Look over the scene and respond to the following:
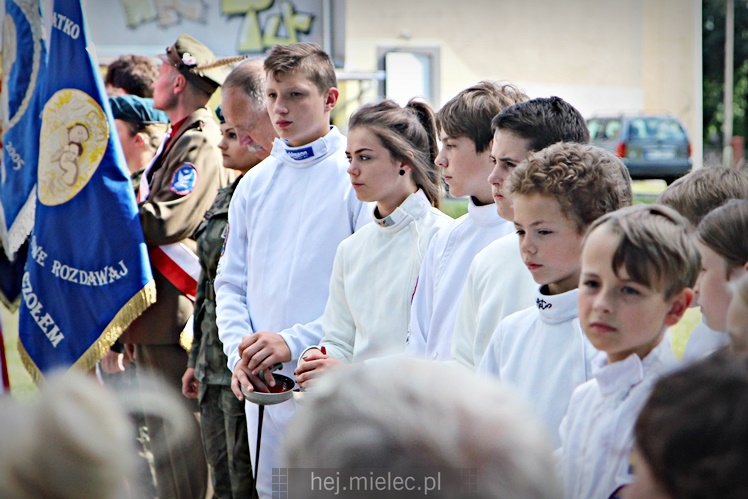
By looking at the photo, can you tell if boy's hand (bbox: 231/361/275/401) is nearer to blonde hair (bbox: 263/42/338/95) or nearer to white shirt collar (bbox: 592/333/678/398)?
blonde hair (bbox: 263/42/338/95)

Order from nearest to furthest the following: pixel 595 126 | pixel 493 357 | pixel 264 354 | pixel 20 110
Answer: pixel 493 357 → pixel 264 354 → pixel 20 110 → pixel 595 126

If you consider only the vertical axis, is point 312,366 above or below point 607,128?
below

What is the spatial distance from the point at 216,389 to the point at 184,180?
98 cm

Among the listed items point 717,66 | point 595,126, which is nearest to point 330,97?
point 595,126

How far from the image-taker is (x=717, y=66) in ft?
121

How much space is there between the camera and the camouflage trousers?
388 cm

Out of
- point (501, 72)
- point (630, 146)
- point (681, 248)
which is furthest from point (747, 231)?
point (501, 72)

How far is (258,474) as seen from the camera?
3586 mm

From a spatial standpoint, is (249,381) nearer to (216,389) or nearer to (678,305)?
(216,389)

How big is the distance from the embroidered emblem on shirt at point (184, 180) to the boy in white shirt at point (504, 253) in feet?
6.35

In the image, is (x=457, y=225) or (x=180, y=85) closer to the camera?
(x=457, y=225)

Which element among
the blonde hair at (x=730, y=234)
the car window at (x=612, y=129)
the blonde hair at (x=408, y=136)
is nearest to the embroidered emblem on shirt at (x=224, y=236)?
the blonde hair at (x=408, y=136)

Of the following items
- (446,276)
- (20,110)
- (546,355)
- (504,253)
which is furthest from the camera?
(20,110)

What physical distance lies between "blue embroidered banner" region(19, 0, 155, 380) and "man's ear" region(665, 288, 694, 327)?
2840 millimetres
